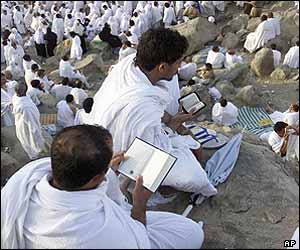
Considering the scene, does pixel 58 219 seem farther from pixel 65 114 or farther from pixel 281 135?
pixel 65 114

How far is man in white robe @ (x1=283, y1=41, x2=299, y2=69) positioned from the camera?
12180mm

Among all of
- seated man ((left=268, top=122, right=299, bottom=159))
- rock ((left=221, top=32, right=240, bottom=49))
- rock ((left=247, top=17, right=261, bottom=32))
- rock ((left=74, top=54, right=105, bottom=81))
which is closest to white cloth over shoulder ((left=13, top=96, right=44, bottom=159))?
seated man ((left=268, top=122, right=299, bottom=159))

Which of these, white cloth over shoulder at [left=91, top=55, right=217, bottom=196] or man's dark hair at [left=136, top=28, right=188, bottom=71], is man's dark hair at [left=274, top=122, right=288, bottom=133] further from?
man's dark hair at [left=136, top=28, right=188, bottom=71]

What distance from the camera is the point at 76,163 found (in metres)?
2.46

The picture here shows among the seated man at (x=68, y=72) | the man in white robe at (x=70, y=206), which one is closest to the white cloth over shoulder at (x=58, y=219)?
the man in white robe at (x=70, y=206)

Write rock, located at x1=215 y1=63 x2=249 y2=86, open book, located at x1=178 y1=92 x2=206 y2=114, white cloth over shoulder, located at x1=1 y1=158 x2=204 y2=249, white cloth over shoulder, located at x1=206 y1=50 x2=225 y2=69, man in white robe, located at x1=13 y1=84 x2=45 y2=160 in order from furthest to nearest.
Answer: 1. white cloth over shoulder, located at x1=206 y1=50 x2=225 y2=69
2. rock, located at x1=215 y1=63 x2=249 y2=86
3. man in white robe, located at x1=13 y1=84 x2=45 y2=160
4. open book, located at x1=178 y1=92 x2=206 y2=114
5. white cloth over shoulder, located at x1=1 y1=158 x2=204 y2=249

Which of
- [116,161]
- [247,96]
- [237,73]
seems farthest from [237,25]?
[116,161]

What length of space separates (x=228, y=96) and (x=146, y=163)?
7450 millimetres

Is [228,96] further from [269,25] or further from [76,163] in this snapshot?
[76,163]

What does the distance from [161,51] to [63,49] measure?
12.5 m

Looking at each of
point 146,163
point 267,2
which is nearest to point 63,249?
point 146,163

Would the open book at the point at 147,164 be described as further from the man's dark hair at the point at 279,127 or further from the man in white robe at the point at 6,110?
the man in white robe at the point at 6,110

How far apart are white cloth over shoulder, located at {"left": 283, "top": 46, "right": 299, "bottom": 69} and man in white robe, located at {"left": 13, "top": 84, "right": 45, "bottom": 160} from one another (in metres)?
6.93

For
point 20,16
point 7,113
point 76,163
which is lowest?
point 20,16
